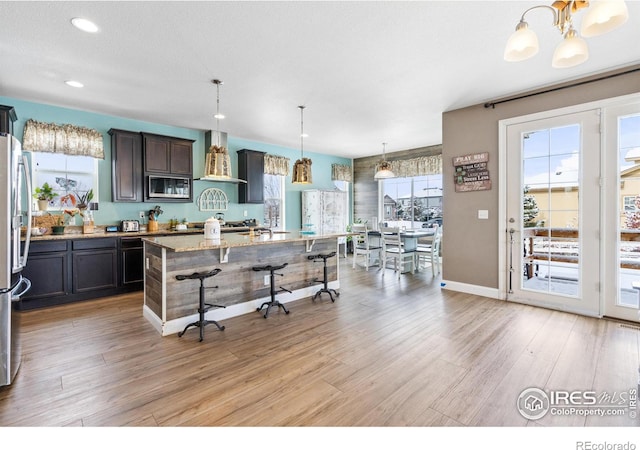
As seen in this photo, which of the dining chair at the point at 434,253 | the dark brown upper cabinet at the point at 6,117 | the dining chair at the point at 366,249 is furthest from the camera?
the dining chair at the point at 366,249

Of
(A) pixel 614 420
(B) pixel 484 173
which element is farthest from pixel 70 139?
(A) pixel 614 420

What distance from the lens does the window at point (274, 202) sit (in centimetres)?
720

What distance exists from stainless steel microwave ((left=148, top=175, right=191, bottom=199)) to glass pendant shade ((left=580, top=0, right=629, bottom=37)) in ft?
17.6

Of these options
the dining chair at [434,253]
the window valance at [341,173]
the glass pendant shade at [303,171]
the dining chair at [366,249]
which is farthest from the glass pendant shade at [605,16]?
the window valance at [341,173]

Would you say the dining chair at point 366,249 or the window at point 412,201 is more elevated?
the window at point 412,201

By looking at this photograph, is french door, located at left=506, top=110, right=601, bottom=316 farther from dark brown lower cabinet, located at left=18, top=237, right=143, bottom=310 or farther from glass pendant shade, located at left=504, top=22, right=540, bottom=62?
dark brown lower cabinet, located at left=18, top=237, right=143, bottom=310

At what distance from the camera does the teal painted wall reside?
14.3 ft

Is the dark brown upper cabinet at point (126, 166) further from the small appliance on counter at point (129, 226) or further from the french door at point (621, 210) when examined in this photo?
the french door at point (621, 210)

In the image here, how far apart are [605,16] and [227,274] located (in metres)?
3.59

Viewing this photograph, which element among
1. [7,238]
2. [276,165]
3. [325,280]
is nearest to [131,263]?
[7,238]

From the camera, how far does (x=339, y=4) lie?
90.2 inches

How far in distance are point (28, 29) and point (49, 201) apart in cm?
274

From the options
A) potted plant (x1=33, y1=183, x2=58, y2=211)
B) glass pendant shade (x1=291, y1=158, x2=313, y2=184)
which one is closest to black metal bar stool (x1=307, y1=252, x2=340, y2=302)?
glass pendant shade (x1=291, y1=158, x2=313, y2=184)

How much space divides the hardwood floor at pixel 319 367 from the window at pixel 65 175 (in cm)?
175
